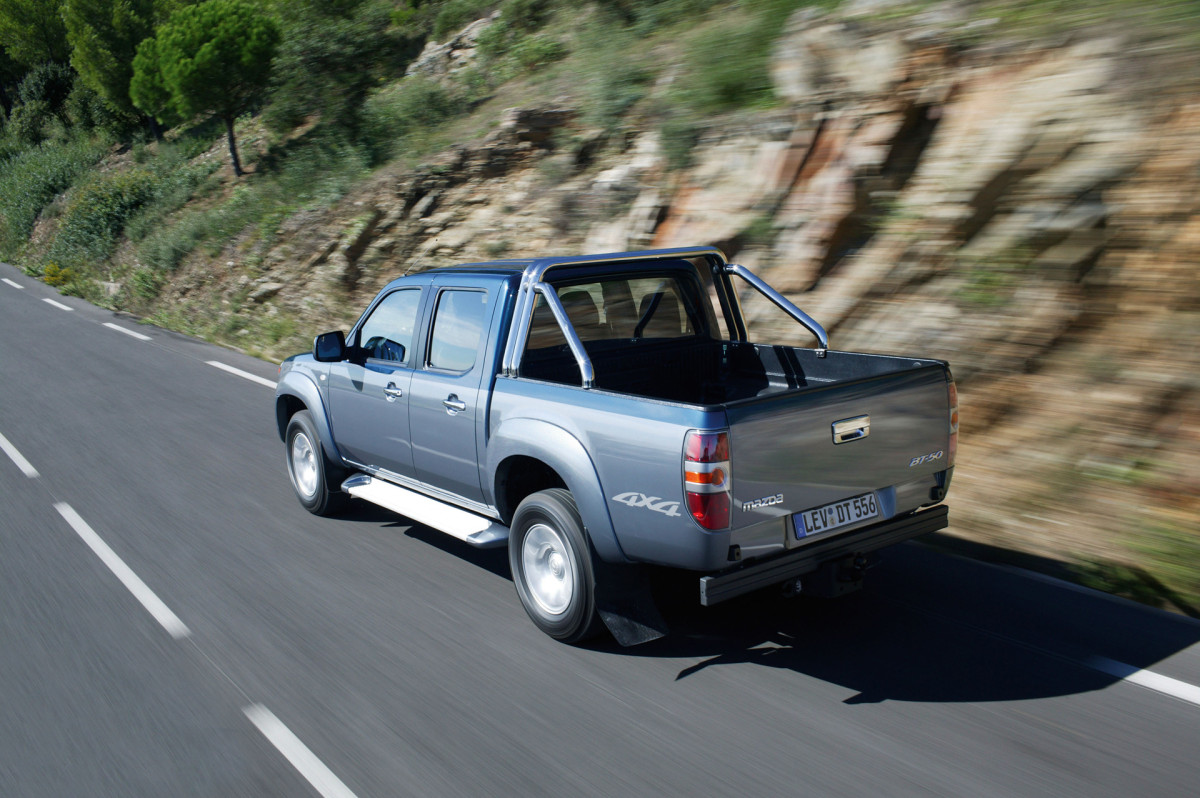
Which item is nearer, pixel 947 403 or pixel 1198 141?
pixel 947 403

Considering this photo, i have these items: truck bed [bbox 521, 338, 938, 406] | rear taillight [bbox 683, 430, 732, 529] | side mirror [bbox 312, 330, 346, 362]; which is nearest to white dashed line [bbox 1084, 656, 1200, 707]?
truck bed [bbox 521, 338, 938, 406]

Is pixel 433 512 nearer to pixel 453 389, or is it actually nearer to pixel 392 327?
pixel 453 389

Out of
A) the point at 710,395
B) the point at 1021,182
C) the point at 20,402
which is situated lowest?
the point at 20,402

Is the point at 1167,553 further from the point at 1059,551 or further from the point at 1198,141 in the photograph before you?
the point at 1198,141

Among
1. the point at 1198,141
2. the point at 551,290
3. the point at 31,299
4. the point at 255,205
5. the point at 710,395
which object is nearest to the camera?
the point at 551,290

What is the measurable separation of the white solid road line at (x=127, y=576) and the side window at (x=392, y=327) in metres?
1.95

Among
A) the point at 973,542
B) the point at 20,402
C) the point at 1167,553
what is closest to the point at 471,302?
the point at 973,542

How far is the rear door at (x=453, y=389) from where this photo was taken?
525 cm

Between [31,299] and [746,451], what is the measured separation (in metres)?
25.4

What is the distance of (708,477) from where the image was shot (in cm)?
384

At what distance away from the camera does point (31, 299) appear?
24.3m

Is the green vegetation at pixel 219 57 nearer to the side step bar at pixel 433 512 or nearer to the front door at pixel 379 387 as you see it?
the front door at pixel 379 387

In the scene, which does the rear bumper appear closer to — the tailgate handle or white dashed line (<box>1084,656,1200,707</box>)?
the tailgate handle

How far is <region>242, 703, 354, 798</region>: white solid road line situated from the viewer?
360 cm
